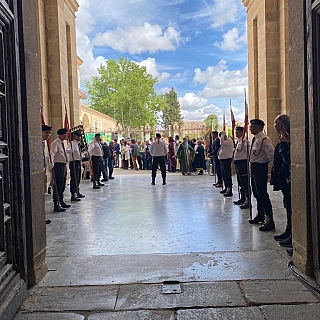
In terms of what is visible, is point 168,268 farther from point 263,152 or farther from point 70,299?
point 263,152

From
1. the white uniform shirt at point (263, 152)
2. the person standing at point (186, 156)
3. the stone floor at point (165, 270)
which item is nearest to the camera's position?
the stone floor at point (165, 270)

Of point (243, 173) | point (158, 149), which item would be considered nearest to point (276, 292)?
point (243, 173)

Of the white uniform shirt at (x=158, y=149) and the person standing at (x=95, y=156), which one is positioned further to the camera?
the white uniform shirt at (x=158, y=149)

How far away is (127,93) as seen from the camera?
147ft

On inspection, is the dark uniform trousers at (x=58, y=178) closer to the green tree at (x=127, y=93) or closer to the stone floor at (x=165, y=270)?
the stone floor at (x=165, y=270)

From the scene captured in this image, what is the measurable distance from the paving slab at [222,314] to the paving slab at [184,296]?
10cm

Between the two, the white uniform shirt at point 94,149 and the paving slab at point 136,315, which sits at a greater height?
the white uniform shirt at point 94,149

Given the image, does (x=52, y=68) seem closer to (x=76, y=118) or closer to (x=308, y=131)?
(x=76, y=118)

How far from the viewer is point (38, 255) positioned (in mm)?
4191

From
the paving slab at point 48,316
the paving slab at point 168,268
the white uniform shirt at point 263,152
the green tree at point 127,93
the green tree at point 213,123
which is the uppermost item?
the green tree at point 127,93

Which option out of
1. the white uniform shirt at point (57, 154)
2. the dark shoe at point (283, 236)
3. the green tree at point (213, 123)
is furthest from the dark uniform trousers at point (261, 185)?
the green tree at point (213, 123)

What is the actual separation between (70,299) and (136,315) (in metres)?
0.71

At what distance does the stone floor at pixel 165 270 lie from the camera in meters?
3.42

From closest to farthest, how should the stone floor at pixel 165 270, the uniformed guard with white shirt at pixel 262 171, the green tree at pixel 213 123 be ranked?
the stone floor at pixel 165 270
the uniformed guard with white shirt at pixel 262 171
the green tree at pixel 213 123
